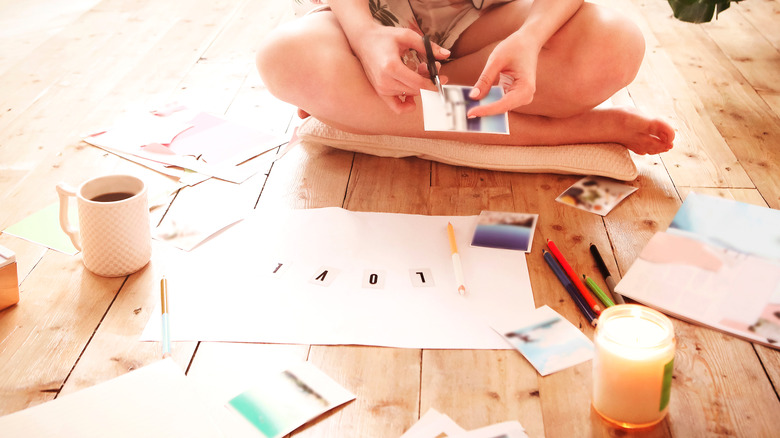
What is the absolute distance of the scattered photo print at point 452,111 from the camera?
1.29 meters

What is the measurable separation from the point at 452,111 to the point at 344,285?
1.16 ft

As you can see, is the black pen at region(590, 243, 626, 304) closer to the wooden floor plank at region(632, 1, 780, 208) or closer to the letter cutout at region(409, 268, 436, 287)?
the letter cutout at region(409, 268, 436, 287)

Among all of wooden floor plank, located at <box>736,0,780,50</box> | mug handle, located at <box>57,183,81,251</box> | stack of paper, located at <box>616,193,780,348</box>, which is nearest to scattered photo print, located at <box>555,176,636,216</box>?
stack of paper, located at <box>616,193,780,348</box>

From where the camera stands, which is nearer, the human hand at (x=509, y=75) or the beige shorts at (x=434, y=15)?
the human hand at (x=509, y=75)

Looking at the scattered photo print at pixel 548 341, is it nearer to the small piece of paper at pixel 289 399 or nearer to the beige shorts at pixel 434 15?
the small piece of paper at pixel 289 399

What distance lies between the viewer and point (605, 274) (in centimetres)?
123

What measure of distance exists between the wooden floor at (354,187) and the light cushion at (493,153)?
0.09 ft

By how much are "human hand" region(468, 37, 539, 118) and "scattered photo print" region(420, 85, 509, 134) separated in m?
0.01

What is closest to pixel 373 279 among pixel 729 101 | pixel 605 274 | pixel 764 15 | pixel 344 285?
pixel 344 285

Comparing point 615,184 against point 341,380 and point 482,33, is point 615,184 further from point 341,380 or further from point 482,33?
point 341,380

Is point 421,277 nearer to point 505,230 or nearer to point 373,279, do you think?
point 373,279

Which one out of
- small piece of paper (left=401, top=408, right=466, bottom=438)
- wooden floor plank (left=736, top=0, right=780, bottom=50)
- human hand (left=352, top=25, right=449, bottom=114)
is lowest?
wooden floor plank (left=736, top=0, right=780, bottom=50)

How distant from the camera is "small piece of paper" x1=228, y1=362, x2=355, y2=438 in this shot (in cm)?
95

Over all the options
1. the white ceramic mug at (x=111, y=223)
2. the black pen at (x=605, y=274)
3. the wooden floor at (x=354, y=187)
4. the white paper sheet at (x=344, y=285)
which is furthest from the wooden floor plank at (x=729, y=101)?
the white ceramic mug at (x=111, y=223)
